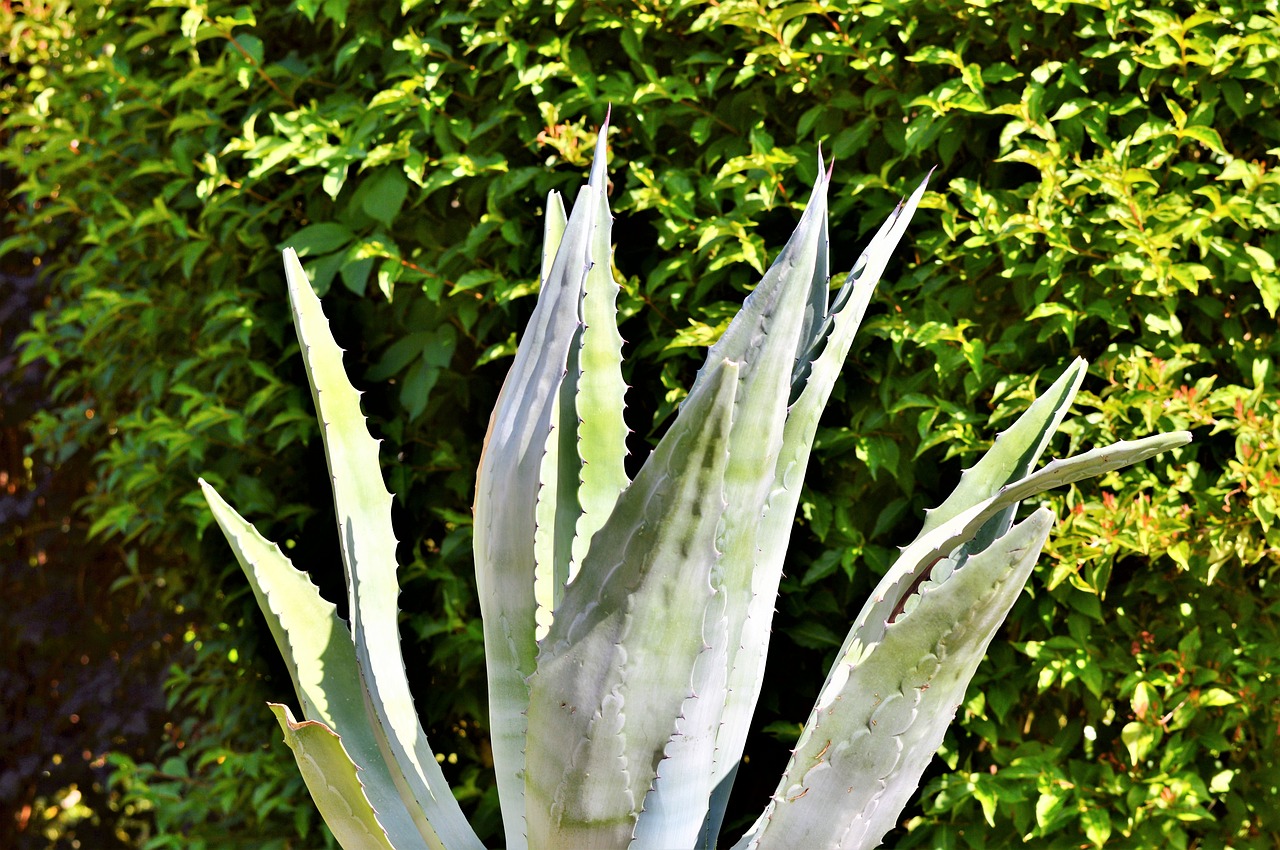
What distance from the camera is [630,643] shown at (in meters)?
1.13

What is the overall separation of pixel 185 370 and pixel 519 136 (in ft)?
3.06

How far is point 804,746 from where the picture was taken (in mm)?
1214

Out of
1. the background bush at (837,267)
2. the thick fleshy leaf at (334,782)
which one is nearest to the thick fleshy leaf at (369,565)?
the thick fleshy leaf at (334,782)

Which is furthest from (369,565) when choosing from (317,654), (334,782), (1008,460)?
(1008,460)

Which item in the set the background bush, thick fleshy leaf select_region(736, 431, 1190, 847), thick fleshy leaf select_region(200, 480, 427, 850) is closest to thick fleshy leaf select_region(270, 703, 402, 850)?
thick fleshy leaf select_region(200, 480, 427, 850)

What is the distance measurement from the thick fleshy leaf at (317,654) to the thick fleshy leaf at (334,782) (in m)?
0.13

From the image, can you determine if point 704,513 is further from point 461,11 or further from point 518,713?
point 461,11

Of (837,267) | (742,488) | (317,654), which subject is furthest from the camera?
(837,267)

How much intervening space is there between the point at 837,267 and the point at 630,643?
1086 millimetres

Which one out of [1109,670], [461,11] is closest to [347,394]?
[461,11]

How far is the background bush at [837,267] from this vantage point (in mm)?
1789

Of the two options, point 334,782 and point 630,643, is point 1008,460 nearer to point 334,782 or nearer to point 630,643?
point 630,643

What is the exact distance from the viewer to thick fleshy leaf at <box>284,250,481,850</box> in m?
1.43

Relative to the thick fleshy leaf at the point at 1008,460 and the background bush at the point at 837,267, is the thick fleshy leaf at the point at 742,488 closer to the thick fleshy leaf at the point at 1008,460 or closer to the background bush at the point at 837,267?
the thick fleshy leaf at the point at 1008,460
